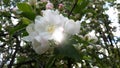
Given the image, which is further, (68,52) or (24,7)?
(24,7)

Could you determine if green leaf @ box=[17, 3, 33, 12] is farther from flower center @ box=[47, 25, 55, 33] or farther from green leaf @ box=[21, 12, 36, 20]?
flower center @ box=[47, 25, 55, 33]

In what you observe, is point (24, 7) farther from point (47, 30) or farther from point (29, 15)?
point (47, 30)

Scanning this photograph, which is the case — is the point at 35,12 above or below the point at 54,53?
above

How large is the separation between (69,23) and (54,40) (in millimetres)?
103

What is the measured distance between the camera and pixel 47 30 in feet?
4.44

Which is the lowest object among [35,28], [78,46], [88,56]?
[88,56]

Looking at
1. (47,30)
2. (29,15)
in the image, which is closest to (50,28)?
(47,30)

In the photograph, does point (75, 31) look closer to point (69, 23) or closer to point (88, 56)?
point (69, 23)

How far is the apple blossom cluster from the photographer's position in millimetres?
1320

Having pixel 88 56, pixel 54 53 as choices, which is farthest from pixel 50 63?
pixel 88 56

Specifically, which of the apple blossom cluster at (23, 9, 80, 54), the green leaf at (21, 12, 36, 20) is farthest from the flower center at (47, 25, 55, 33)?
the green leaf at (21, 12, 36, 20)

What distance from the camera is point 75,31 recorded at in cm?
137

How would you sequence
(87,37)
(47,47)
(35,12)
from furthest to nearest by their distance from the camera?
1. (87,37)
2. (35,12)
3. (47,47)

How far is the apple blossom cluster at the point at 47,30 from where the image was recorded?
4.33 ft
